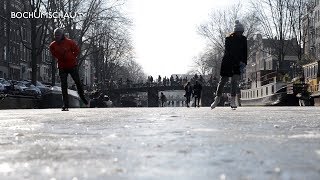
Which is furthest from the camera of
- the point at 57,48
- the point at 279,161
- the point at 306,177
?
the point at 57,48

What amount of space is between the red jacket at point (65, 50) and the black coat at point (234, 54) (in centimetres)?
297

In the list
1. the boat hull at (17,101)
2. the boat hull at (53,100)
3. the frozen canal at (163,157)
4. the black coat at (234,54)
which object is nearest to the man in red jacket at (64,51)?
the black coat at (234,54)

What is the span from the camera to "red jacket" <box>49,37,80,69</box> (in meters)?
10.2

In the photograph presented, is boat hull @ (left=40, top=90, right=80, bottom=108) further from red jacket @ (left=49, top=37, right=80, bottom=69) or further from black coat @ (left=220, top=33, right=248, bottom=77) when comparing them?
black coat @ (left=220, top=33, right=248, bottom=77)

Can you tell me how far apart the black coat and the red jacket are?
2969 mm

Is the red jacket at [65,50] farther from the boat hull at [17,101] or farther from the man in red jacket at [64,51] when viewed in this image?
the boat hull at [17,101]

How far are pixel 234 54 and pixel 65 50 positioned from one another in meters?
3.34

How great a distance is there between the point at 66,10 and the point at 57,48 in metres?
25.1

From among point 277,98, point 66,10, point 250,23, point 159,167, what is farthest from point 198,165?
point 250,23

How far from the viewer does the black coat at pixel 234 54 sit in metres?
10.3

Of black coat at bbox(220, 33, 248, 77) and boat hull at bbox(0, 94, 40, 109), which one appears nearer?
black coat at bbox(220, 33, 248, 77)

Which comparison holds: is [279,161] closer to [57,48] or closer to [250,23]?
[57,48]

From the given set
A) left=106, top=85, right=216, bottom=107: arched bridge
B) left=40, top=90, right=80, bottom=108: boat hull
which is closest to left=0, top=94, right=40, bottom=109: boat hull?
left=40, top=90, right=80, bottom=108: boat hull

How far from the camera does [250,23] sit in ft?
160
